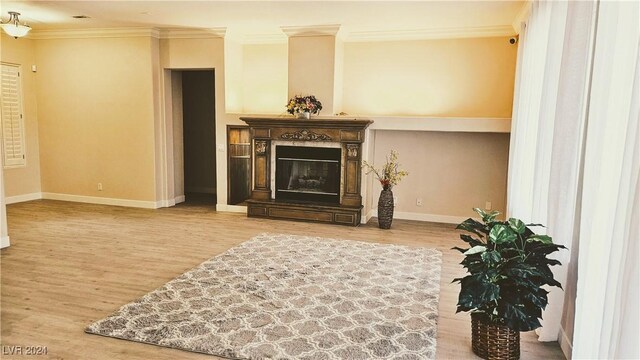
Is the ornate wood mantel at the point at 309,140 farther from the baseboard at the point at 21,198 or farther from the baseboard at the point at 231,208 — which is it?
the baseboard at the point at 21,198

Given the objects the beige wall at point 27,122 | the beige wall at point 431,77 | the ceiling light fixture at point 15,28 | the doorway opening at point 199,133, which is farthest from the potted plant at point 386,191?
the beige wall at point 27,122

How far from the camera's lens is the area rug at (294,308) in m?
3.00

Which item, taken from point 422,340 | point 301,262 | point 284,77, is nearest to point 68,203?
point 284,77

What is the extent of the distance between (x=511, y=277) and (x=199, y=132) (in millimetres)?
8009

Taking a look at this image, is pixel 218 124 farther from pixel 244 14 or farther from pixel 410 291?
pixel 410 291

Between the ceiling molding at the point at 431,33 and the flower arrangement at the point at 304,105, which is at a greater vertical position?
the ceiling molding at the point at 431,33

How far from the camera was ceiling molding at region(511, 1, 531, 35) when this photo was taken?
16.8 ft

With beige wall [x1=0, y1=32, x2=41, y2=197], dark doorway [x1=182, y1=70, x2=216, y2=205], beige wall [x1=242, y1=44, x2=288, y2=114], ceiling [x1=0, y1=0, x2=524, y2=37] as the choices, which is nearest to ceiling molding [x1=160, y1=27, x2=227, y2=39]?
ceiling [x1=0, y1=0, x2=524, y2=37]

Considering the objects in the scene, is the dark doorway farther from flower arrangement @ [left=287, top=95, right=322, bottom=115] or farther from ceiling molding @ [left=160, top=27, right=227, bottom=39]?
flower arrangement @ [left=287, top=95, right=322, bottom=115]

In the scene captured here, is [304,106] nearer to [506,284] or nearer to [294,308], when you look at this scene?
[294,308]

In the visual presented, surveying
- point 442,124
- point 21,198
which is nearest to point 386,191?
point 442,124

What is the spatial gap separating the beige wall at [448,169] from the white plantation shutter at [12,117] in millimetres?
6589

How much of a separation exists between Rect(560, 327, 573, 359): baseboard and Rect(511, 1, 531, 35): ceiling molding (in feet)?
12.1

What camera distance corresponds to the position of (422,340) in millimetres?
3107
